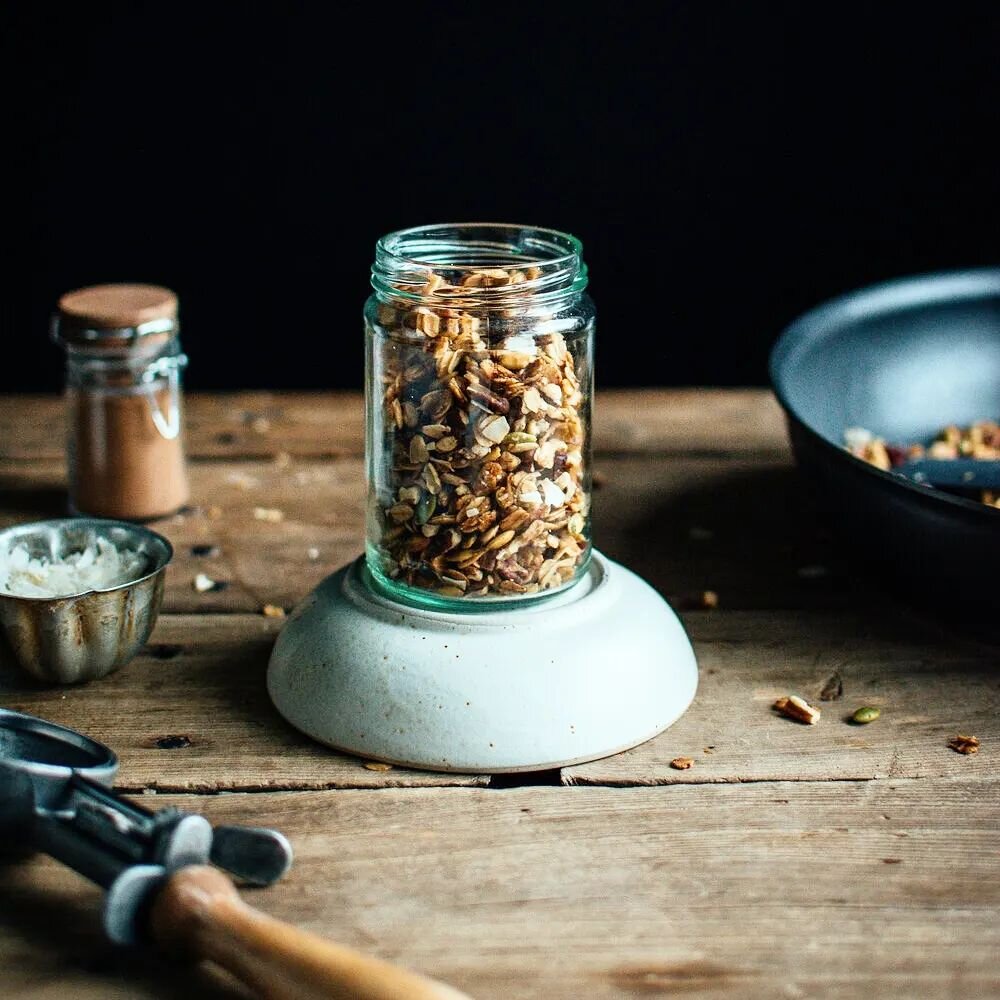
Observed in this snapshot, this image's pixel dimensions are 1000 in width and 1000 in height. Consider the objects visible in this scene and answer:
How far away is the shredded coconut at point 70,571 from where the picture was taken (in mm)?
899

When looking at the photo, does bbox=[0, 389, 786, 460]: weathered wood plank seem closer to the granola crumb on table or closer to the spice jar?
the spice jar

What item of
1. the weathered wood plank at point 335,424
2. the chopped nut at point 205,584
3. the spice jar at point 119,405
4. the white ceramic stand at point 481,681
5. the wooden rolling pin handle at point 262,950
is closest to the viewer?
the wooden rolling pin handle at point 262,950

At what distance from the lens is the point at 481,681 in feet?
2.60

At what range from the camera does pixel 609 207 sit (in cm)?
168

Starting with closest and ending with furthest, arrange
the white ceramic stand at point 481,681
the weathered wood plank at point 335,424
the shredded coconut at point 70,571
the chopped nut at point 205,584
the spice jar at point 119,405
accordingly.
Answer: the white ceramic stand at point 481,681 → the shredded coconut at point 70,571 → the chopped nut at point 205,584 → the spice jar at point 119,405 → the weathered wood plank at point 335,424

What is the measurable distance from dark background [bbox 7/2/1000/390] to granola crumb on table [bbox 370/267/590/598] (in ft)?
2.81

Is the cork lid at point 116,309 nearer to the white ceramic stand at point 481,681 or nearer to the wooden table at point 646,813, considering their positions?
the wooden table at point 646,813

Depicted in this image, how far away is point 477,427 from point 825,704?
286mm

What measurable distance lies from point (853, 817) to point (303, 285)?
1.14 meters

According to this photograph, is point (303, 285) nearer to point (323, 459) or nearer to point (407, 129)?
point (407, 129)

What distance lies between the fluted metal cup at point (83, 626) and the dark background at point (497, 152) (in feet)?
2.77

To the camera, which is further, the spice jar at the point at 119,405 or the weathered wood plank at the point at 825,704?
the spice jar at the point at 119,405

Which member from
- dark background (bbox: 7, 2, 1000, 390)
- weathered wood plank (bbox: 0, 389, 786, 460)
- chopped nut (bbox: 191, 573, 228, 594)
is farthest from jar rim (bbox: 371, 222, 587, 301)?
dark background (bbox: 7, 2, 1000, 390)

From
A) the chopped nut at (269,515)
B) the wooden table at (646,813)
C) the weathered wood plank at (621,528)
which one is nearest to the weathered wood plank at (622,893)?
the wooden table at (646,813)
